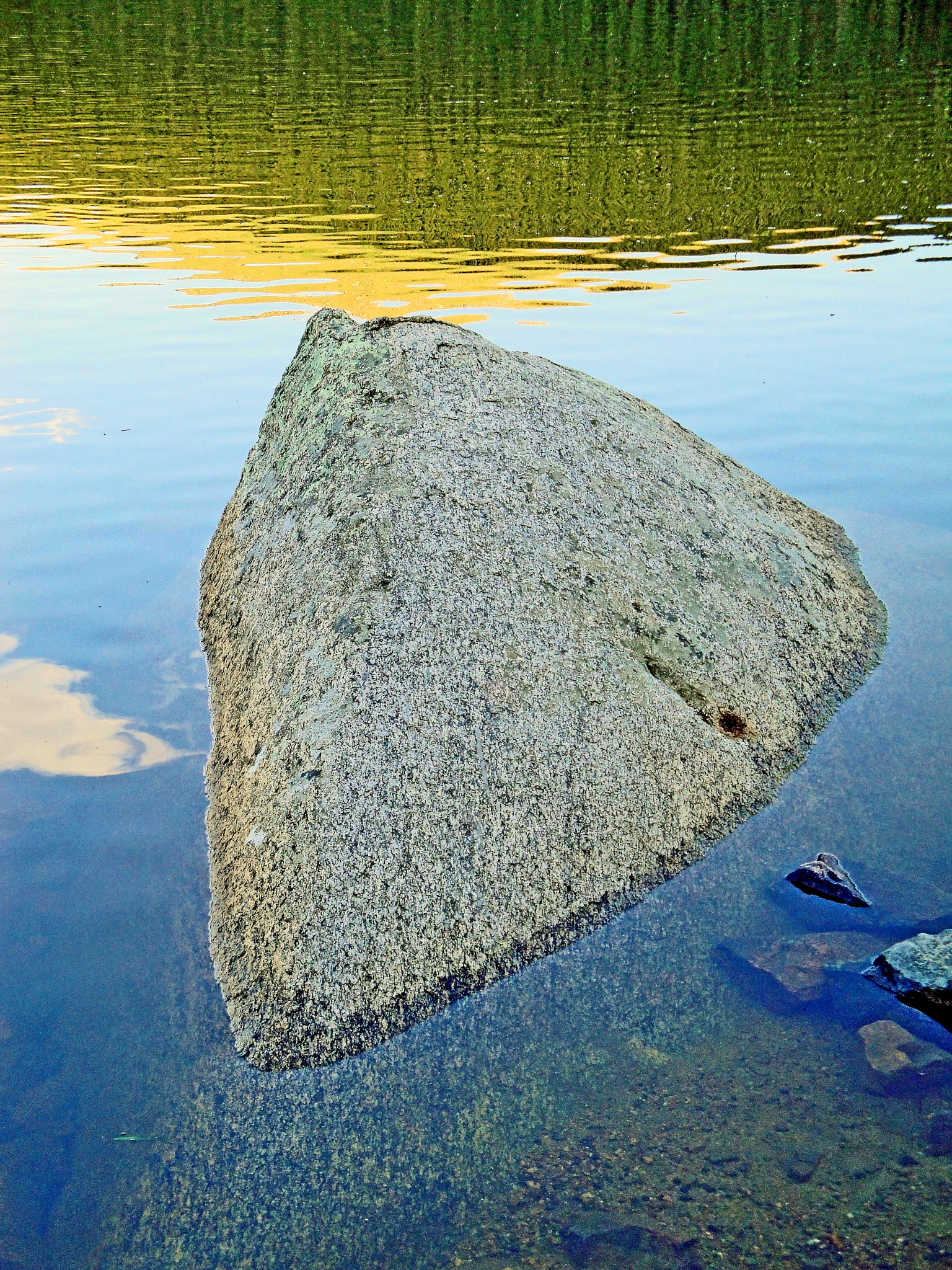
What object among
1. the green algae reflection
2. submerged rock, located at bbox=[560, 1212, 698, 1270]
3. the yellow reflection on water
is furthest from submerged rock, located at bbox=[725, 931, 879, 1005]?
the green algae reflection

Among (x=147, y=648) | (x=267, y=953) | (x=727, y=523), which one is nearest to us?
(x=267, y=953)

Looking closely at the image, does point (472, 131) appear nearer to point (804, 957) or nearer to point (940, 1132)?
point (804, 957)

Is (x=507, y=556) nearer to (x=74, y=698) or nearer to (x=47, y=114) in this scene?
(x=74, y=698)

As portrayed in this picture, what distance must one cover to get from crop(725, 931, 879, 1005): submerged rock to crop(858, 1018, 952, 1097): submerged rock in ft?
0.74

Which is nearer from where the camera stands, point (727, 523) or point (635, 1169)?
point (635, 1169)

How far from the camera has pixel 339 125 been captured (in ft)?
100

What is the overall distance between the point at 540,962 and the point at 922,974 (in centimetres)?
120

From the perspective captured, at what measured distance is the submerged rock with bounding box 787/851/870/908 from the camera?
3.92m

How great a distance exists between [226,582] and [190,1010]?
2673 millimetres

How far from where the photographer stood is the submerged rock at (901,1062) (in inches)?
124

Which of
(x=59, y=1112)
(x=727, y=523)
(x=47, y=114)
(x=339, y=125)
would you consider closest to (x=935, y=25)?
(x=339, y=125)

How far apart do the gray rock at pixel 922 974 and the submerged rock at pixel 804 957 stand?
0.11m

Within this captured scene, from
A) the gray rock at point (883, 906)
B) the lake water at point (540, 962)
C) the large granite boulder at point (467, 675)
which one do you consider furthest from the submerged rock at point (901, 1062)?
the large granite boulder at point (467, 675)

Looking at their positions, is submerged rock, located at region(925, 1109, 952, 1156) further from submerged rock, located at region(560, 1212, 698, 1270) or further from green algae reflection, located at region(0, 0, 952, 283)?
green algae reflection, located at region(0, 0, 952, 283)
